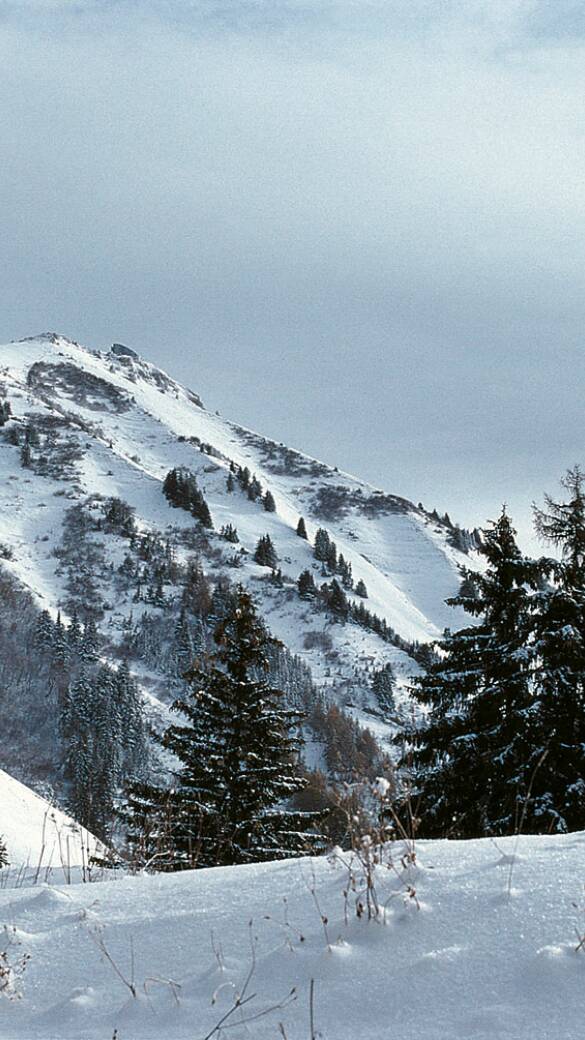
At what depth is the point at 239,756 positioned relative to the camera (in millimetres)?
15664

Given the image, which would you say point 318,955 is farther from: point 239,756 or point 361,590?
point 361,590

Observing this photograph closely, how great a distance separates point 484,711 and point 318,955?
13427 mm

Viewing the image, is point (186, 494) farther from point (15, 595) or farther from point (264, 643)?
point (264, 643)

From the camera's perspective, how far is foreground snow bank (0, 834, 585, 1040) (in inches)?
96.6

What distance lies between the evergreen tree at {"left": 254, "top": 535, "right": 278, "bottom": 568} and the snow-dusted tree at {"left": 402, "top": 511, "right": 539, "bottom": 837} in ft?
470

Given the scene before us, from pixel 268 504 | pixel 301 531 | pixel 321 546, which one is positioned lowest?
pixel 321 546

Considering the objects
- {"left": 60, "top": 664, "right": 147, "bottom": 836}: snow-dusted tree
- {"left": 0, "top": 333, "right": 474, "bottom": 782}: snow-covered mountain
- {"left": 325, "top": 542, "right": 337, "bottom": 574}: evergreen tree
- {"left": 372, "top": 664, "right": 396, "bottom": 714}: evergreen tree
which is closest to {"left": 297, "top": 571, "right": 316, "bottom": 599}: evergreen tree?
{"left": 0, "top": 333, "right": 474, "bottom": 782}: snow-covered mountain

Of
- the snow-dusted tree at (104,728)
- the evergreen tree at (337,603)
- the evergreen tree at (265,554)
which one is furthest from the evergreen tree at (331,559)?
the snow-dusted tree at (104,728)

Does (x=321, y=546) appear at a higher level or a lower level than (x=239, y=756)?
higher

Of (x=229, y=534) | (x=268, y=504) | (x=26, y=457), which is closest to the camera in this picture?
(x=229, y=534)

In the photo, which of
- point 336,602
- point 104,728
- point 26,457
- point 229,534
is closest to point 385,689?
point 336,602

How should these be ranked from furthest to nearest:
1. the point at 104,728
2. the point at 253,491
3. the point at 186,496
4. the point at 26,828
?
the point at 253,491
the point at 186,496
the point at 104,728
the point at 26,828

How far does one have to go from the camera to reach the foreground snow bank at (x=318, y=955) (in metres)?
2.45

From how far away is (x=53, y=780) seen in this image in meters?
92.9
